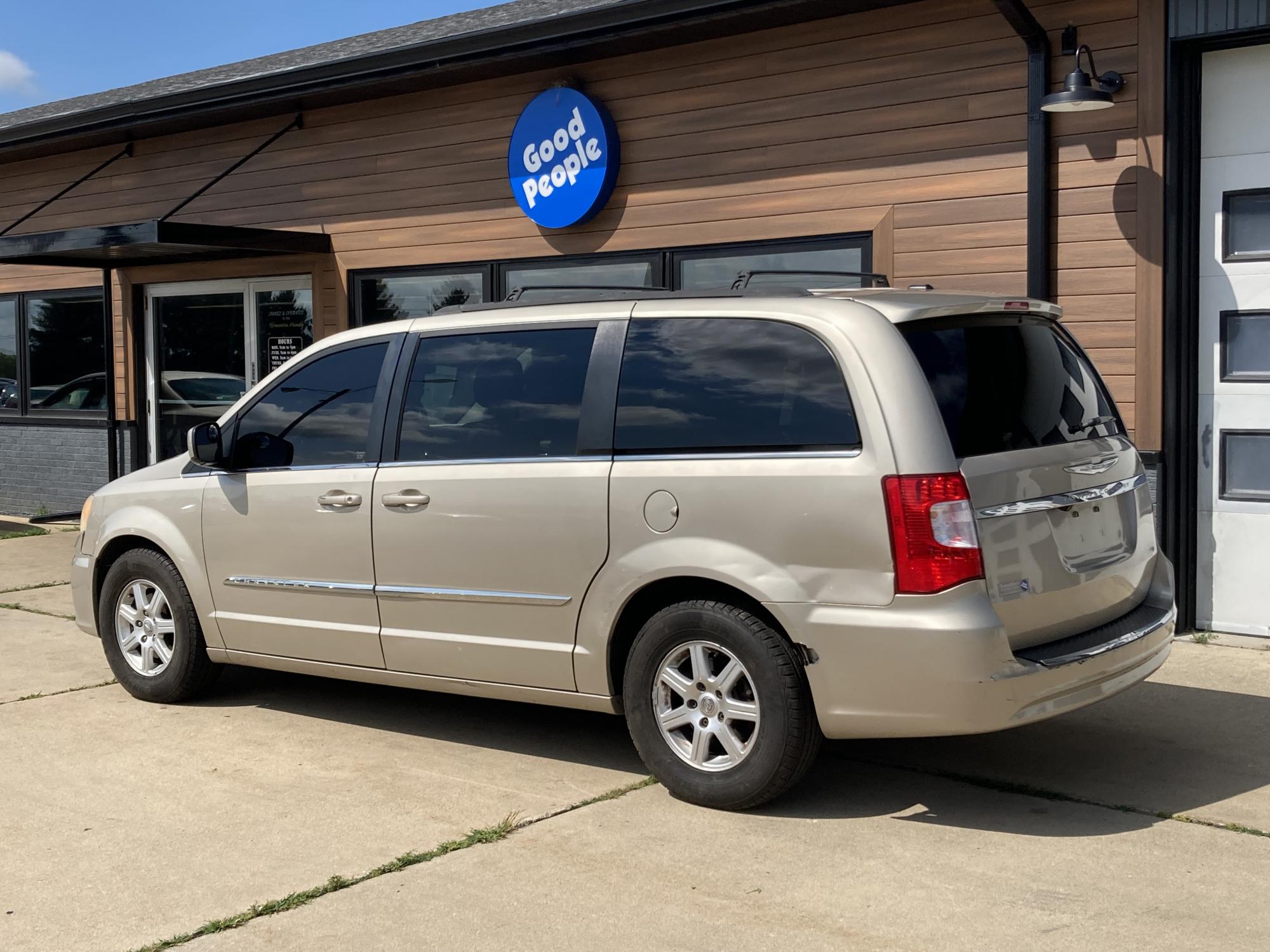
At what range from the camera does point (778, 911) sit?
157 inches

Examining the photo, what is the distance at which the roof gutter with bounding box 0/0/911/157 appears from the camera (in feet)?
29.6

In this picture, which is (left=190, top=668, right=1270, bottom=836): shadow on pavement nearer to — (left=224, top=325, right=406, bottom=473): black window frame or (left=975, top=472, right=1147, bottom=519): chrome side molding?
(left=975, top=472, right=1147, bottom=519): chrome side molding

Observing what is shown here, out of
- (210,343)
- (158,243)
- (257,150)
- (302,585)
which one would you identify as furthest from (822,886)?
(210,343)

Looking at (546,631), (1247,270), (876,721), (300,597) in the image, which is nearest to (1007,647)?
(876,721)

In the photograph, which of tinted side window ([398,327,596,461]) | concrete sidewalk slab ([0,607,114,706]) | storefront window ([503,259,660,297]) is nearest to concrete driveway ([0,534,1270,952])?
concrete sidewalk slab ([0,607,114,706])

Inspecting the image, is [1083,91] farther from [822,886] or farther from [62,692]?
[62,692]

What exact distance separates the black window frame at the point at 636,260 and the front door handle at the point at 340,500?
2743 millimetres

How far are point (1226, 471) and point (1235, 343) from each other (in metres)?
0.72

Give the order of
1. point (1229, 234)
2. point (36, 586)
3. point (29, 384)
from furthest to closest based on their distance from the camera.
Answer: point (29, 384) → point (36, 586) → point (1229, 234)

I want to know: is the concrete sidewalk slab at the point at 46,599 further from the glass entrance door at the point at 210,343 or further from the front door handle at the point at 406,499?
the front door handle at the point at 406,499

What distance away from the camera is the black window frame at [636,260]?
29.8 feet

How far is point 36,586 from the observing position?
10.1 meters

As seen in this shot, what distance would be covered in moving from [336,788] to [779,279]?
17.1 ft

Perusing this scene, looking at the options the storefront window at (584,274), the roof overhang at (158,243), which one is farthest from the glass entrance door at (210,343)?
the storefront window at (584,274)
